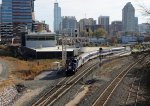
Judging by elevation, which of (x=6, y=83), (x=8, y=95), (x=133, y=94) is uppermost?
(x=6, y=83)

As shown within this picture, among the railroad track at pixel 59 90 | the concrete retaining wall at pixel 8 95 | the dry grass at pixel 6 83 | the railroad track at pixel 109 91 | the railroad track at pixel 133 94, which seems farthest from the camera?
the dry grass at pixel 6 83

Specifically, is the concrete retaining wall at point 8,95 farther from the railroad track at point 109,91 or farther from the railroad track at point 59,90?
the railroad track at point 109,91

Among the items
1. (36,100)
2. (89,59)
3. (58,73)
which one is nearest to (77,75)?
(58,73)

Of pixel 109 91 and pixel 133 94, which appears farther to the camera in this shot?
pixel 109 91

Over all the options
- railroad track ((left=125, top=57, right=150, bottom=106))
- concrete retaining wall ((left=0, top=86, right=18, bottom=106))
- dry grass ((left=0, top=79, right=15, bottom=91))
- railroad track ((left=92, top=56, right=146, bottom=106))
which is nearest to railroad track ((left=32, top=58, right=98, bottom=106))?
concrete retaining wall ((left=0, top=86, right=18, bottom=106))

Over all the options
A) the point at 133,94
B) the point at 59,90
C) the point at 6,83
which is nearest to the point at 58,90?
the point at 59,90

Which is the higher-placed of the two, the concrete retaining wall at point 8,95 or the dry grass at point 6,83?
the dry grass at point 6,83

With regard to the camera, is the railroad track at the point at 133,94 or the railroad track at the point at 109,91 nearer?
the railroad track at the point at 109,91

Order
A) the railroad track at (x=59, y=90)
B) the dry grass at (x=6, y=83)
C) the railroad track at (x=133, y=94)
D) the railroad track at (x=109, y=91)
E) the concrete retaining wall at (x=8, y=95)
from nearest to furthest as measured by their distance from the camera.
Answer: the railroad track at (x=109, y=91), the railroad track at (x=133, y=94), the railroad track at (x=59, y=90), the concrete retaining wall at (x=8, y=95), the dry grass at (x=6, y=83)

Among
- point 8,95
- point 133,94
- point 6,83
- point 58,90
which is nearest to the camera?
point 133,94

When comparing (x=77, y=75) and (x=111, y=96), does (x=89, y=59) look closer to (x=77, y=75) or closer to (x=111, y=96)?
(x=77, y=75)

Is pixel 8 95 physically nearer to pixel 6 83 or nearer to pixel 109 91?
pixel 6 83

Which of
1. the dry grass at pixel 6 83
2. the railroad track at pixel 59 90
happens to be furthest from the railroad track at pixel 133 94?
the dry grass at pixel 6 83

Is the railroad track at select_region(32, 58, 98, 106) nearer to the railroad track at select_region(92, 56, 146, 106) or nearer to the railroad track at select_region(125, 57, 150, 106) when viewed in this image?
the railroad track at select_region(92, 56, 146, 106)
